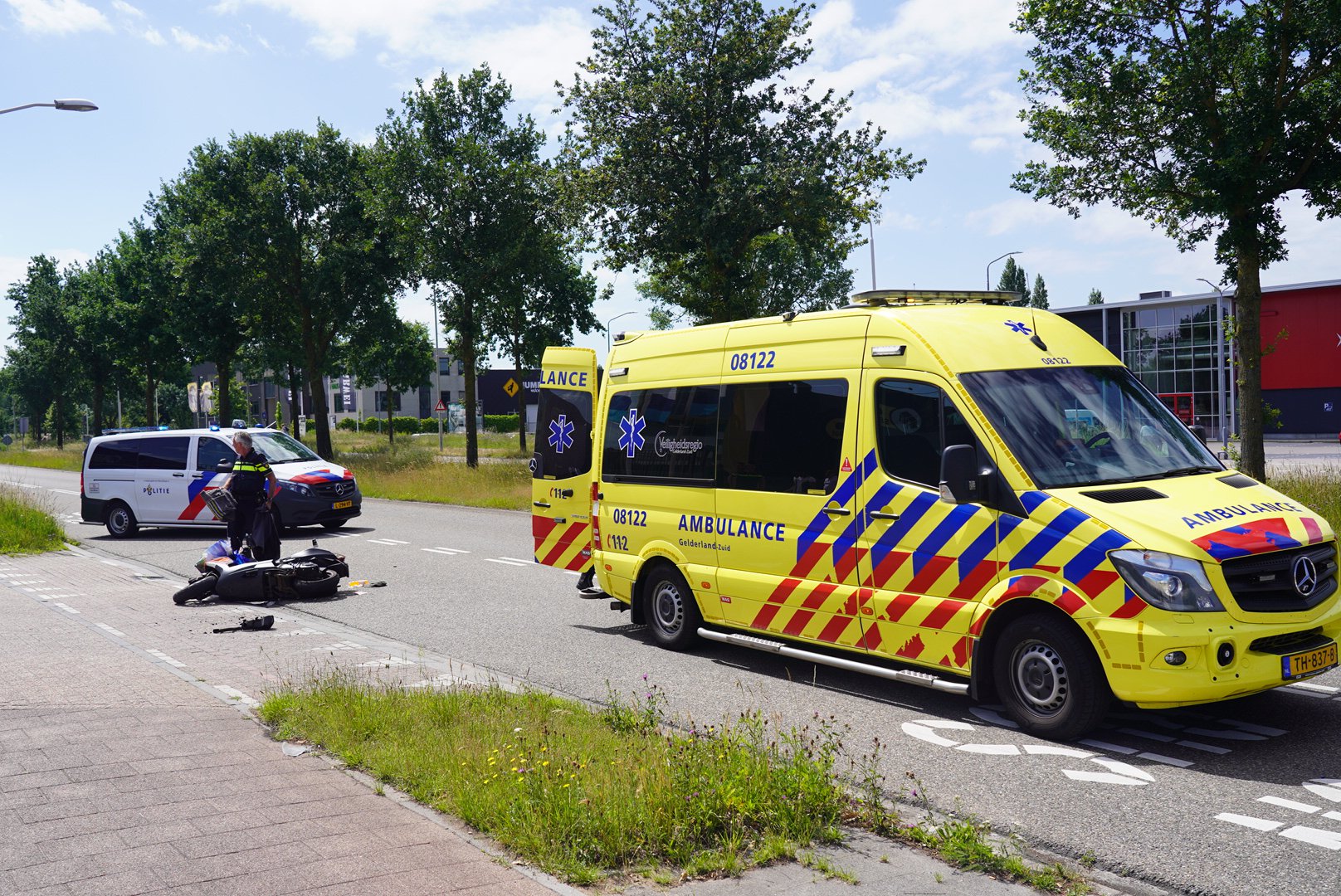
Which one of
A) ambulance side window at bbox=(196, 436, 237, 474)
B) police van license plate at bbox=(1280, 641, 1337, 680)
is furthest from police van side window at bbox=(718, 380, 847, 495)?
ambulance side window at bbox=(196, 436, 237, 474)

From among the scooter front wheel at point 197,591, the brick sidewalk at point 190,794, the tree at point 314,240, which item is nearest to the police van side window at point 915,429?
the brick sidewalk at point 190,794

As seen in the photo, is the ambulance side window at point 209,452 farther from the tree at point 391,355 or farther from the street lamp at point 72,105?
the tree at point 391,355

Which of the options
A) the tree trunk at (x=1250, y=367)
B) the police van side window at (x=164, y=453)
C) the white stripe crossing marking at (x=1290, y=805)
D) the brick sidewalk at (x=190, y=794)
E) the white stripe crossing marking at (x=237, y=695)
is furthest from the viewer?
the police van side window at (x=164, y=453)

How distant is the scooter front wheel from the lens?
11672 mm

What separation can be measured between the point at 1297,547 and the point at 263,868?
5.24m

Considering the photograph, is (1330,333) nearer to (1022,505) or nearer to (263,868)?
(1022,505)

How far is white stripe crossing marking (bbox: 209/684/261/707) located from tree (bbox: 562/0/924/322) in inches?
638

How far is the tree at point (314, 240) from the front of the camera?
1503 inches

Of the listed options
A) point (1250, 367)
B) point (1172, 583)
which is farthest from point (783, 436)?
point (1250, 367)

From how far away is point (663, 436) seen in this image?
8.96 metres

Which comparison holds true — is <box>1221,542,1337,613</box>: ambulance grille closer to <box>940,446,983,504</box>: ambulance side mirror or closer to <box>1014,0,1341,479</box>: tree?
<box>940,446,983,504</box>: ambulance side mirror

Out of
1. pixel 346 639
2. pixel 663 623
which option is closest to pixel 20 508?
pixel 346 639

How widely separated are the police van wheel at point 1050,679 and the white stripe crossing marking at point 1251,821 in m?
0.99

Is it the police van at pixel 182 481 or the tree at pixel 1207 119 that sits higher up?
the tree at pixel 1207 119
